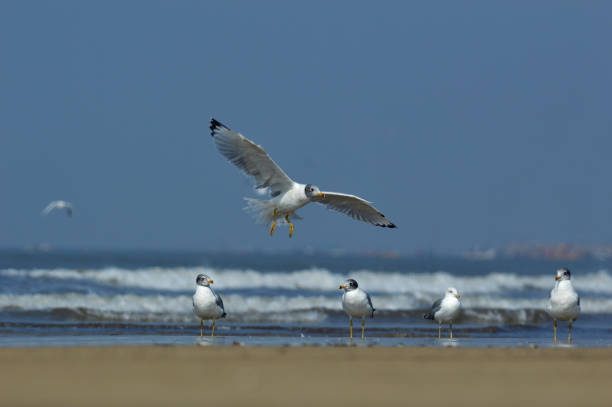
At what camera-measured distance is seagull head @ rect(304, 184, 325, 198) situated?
519 inches

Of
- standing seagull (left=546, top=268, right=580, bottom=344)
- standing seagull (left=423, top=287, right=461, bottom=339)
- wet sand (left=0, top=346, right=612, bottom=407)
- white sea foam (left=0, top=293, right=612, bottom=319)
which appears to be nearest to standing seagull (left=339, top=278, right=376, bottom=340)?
standing seagull (left=423, top=287, right=461, bottom=339)

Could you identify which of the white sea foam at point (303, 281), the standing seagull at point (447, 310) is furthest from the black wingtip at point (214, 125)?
the white sea foam at point (303, 281)

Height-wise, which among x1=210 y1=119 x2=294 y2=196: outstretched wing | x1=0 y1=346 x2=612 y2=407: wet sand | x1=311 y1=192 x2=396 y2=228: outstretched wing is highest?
x1=210 y1=119 x2=294 y2=196: outstretched wing

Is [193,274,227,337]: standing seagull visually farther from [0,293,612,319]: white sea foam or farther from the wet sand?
[0,293,612,319]: white sea foam

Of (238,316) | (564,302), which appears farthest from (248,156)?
(238,316)

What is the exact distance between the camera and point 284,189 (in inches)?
535

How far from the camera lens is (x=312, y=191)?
13195mm

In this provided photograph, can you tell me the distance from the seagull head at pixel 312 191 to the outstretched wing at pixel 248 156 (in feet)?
1.01

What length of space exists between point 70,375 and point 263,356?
6.73 ft

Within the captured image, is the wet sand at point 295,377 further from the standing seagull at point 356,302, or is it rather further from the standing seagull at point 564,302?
the standing seagull at point 356,302

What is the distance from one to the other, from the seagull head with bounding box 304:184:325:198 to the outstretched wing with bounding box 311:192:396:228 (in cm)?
16

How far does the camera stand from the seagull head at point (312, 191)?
13.2 meters

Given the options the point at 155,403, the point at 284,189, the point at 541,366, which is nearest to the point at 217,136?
the point at 284,189

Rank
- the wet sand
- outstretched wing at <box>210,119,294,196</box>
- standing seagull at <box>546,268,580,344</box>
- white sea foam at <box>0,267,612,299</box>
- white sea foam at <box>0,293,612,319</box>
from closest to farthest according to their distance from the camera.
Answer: the wet sand
standing seagull at <box>546,268,580,344</box>
outstretched wing at <box>210,119,294,196</box>
white sea foam at <box>0,293,612,319</box>
white sea foam at <box>0,267,612,299</box>
